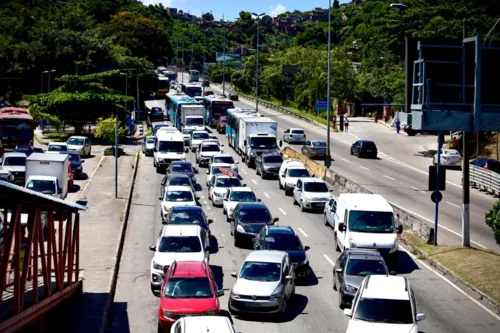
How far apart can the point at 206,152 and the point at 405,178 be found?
12899mm

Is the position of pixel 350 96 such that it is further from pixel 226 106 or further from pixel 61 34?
pixel 61 34

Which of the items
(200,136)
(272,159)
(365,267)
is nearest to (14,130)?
(200,136)

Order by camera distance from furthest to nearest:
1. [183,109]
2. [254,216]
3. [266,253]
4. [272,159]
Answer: [183,109], [272,159], [254,216], [266,253]

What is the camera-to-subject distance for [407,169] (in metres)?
53.9

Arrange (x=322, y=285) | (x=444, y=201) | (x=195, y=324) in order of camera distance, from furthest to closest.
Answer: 1. (x=444, y=201)
2. (x=322, y=285)
3. (x=195, y=324)

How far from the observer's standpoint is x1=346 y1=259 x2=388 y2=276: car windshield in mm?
21641

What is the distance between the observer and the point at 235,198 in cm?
3475

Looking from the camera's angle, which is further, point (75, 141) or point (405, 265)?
point (75, 141)

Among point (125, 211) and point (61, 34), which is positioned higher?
point (61, 34)

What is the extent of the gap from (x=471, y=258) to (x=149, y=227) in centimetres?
1355

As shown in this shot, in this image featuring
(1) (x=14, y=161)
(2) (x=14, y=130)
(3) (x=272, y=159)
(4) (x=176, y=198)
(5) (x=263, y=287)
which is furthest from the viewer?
(2) (x=14, y=130)

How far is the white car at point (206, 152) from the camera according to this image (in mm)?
50969

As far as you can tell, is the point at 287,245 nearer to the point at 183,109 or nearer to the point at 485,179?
the point at 485,179

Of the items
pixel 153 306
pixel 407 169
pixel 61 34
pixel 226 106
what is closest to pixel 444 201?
pixel 407 169
